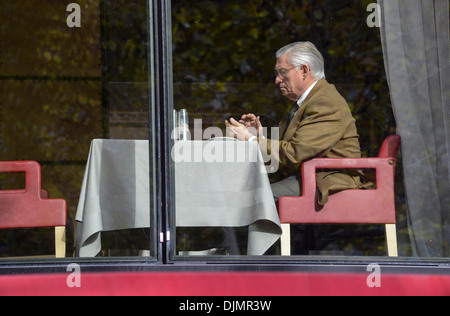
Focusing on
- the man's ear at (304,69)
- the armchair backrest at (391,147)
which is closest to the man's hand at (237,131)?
the man's ear at (304,69)

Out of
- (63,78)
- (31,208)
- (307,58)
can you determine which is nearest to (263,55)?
(63,78)

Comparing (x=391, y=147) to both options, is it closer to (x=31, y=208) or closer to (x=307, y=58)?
(x=307, y=58)

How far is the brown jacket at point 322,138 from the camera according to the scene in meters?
3.68

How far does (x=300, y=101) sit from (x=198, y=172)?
88 cm

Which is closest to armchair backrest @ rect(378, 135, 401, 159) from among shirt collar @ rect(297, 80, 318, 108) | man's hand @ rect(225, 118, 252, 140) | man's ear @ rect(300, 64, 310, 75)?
shirt collar @ rect(297, 80, 318, 108)

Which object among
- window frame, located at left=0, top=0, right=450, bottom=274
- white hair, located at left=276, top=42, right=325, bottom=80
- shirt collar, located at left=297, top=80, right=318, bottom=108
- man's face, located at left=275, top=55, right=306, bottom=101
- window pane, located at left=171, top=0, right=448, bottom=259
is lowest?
window frame, located at left=0, top=0, right=450, bottom=274

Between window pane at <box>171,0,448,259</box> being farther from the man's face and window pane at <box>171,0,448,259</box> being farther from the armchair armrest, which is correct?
the armchair armrest

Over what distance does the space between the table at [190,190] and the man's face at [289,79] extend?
653 mm

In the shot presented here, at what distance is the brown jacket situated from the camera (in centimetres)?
368

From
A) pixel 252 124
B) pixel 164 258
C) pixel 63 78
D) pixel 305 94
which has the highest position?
pixel 63 78

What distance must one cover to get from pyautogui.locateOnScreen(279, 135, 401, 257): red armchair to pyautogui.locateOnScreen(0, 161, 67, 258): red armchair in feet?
3.66

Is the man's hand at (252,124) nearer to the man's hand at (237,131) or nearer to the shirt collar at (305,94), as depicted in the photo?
the man's hand at (237,131)

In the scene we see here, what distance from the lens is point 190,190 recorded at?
10.9 ft

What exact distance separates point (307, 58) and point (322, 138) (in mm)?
603
